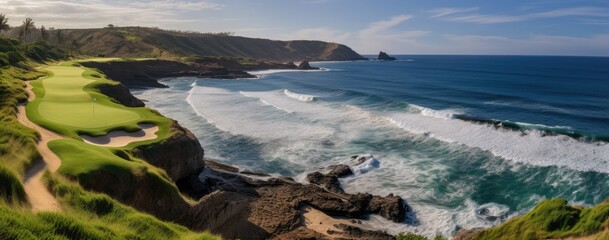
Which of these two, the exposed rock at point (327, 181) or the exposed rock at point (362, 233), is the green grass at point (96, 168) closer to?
the exposed rock at point (362, 233)

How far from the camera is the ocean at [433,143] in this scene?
2081 centimetres

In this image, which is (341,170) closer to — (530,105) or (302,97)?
(302,97)

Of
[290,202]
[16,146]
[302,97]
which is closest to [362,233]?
[290,202]

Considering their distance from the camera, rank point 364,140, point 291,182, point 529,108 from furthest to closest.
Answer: point 529,108 < point 364,140 < point 291,182

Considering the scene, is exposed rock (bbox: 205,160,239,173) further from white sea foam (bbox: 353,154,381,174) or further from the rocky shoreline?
white sea foam (bbox: 353,154,381,174)

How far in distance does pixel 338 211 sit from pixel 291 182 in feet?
13.1

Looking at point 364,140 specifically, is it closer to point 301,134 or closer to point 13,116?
point 301,134

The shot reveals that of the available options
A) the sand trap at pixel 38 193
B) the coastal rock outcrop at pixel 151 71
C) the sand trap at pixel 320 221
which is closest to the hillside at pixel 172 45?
the coastal rock outcrop at pixel 151 71

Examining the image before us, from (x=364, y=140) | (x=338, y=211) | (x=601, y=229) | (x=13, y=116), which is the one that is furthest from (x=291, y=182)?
(x=601, y=229)

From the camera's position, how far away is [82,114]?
21.5 m

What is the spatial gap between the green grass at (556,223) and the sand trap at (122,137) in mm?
13888

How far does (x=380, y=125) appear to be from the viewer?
120 feet

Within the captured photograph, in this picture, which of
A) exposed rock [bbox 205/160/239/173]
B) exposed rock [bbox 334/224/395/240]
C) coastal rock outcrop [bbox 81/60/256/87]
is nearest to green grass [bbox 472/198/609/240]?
exposed rock [bbox 334/224/395/240]

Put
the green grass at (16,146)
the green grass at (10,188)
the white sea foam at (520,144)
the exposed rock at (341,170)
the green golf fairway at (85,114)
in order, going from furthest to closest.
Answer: the white sea foam at (520,144)
the exposed rock at (341,170)
the green golf fairway at (85,114)
the green grass at (16,146)
the green grass at (10,188)
